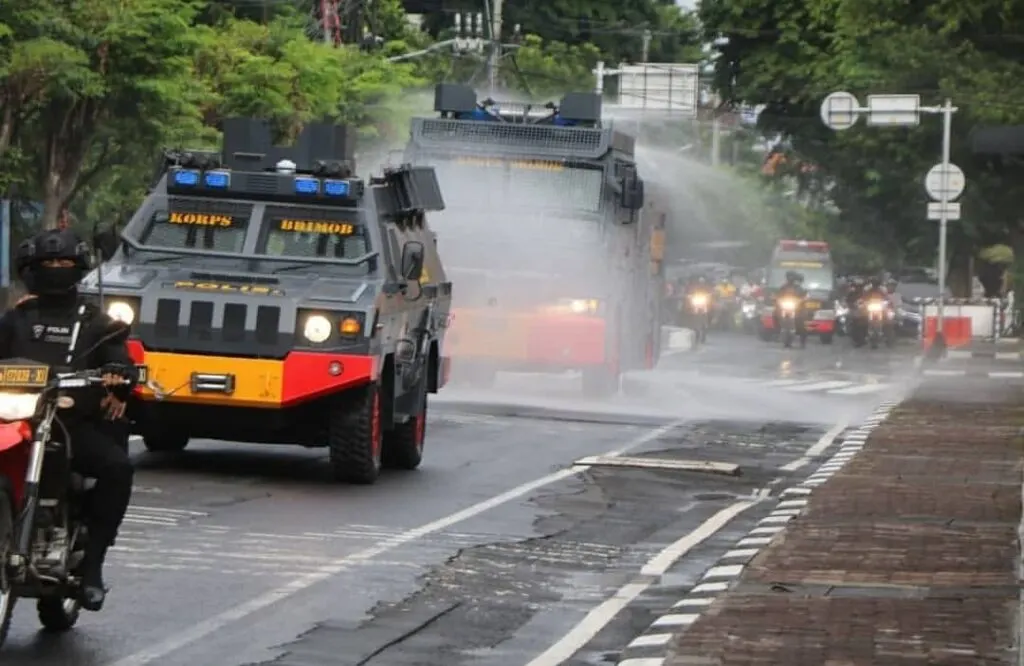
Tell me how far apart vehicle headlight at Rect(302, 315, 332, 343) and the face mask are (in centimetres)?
706

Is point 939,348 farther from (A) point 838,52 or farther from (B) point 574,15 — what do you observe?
(B) point 574,15

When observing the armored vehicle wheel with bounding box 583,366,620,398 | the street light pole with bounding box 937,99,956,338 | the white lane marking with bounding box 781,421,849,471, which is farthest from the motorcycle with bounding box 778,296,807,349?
the white lane marking with bounding box 781,421,849,471

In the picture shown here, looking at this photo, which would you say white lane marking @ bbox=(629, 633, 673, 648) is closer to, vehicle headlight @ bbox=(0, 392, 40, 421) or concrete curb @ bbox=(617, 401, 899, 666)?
concrete curb @ bbox=(617, 401, 899, 666)

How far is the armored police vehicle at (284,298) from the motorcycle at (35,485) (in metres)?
6.39

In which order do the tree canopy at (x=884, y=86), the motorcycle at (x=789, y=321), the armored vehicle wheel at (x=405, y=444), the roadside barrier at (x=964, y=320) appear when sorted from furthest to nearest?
the motorcycle at (x=789, y=321)
the tree canopy at (x=884, y=86)
the roadside barrier at (x=964, y=320)
the armored vehicle wheel at (x=405, y=444)

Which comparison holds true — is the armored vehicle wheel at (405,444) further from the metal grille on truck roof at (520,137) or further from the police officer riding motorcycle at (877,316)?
the police officer riding motorcycle at (877,316)

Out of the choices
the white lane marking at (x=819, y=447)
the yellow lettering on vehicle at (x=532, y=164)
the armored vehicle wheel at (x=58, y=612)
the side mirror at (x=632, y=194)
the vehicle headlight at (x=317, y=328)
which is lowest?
the white lane marking at (x=819, y=447)

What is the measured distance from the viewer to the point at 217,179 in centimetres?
1895

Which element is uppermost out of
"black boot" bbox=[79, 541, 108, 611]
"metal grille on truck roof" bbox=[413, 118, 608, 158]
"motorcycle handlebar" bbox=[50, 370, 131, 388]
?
"metal grille on truck roof" bbox=[413, 118, 608, 158]

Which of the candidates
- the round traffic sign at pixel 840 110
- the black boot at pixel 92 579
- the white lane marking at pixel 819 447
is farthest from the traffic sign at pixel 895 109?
the black boot at pixel 92 579

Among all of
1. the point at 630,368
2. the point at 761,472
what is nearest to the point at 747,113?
the point at 630,368

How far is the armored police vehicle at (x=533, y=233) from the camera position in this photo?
30062 millimetres

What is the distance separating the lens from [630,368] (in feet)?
111

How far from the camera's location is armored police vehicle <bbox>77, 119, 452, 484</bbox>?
17.3 metres
